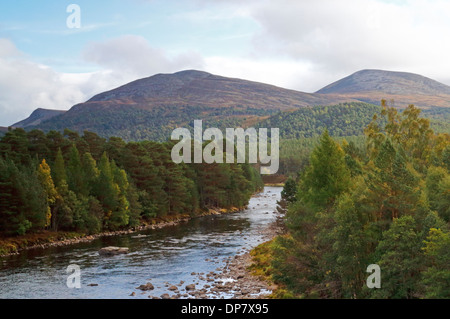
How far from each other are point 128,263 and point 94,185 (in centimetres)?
3469

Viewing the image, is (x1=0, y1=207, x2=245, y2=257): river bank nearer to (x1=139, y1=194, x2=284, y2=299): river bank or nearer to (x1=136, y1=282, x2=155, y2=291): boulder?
(x1=136, y1=282, x2=155, y2=291): boulder

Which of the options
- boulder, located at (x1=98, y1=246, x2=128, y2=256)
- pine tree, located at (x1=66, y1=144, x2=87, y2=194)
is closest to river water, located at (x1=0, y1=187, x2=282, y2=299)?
boulder, located at (x1=98, y1=246, x2=128, y2=256)

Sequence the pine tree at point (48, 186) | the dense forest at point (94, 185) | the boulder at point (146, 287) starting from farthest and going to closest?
the pine tree at point (48, 186), the dense forest at point (94, 185), the boulder at point (146, 287)

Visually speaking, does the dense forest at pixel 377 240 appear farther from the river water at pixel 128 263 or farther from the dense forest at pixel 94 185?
the dense forest at pixel 94 185

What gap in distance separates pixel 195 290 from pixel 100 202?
48408mm

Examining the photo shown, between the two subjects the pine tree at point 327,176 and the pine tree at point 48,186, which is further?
the pine tree at point 48,186

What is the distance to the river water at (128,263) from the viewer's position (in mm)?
48844

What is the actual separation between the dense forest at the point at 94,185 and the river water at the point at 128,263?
668 cm

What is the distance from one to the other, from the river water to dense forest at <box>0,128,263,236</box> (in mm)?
6683

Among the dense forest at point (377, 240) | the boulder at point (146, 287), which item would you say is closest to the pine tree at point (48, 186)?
the boulder at point (146, 287)

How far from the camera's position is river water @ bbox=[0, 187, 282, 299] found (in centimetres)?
4884

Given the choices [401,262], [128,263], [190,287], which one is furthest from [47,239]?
[401,262]

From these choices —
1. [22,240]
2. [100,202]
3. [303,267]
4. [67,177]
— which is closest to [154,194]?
[100,202]

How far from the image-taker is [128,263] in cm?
6231
